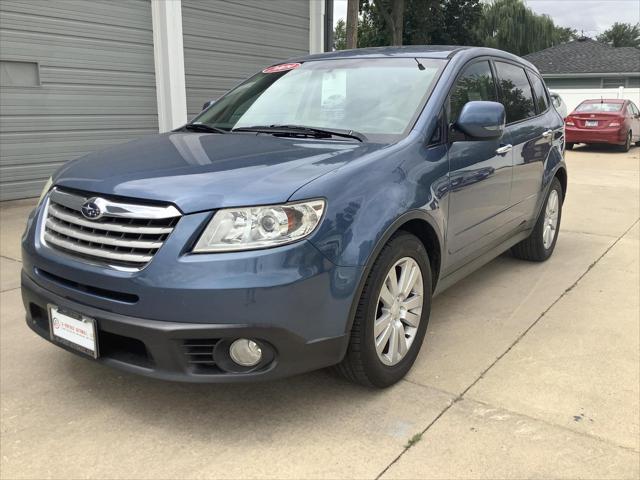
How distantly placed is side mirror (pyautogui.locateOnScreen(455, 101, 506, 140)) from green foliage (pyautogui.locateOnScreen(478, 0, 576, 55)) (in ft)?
148

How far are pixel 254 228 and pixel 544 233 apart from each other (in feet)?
11.9

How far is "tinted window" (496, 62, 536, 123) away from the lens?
14.3 ft

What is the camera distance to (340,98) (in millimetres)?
3564

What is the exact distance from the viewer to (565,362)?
11.0 feet

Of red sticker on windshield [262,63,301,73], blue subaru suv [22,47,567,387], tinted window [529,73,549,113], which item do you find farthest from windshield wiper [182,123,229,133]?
tinted window [529,73,549,113]

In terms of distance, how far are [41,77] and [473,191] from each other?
22.0ft

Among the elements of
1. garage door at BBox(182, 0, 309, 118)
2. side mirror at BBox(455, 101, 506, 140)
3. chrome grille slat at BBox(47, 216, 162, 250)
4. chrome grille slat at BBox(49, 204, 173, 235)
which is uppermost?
garage door at BBox(182, 0, 309, 118)

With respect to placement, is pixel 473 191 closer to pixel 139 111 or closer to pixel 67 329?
pixel 67 329

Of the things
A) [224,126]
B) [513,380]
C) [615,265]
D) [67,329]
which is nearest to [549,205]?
[615,265]

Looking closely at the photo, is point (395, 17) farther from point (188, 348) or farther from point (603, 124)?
point (188, 348)

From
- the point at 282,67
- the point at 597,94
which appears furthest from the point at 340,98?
the point at 597,94

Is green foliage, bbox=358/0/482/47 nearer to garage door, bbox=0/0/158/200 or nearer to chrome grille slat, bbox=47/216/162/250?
garage door, bbox=0/0/158/200

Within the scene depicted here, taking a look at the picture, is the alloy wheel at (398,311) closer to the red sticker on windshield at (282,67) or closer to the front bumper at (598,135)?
the red sticker on windshield at (282,67)

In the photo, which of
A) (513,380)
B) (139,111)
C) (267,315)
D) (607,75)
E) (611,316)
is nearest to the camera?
(267,315)
